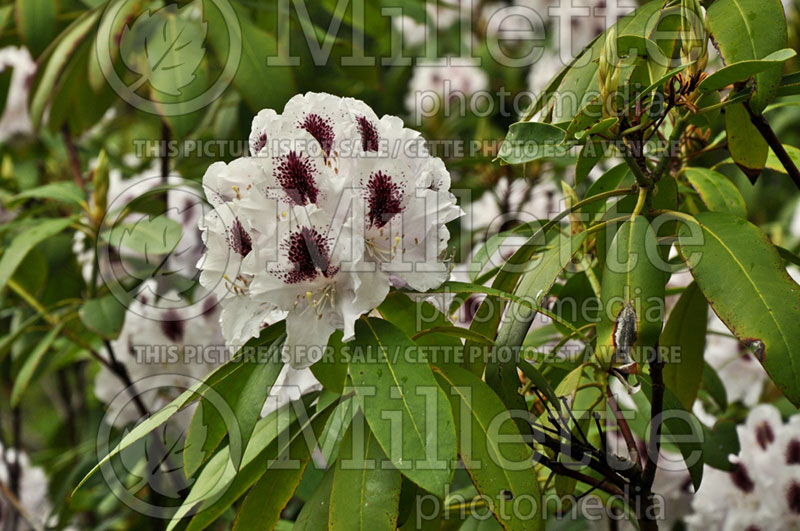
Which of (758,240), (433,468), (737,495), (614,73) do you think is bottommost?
(737,495)

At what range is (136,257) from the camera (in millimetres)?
1552

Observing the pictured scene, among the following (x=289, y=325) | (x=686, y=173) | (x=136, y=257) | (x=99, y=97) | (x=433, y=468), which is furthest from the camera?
(x=99, y=97)

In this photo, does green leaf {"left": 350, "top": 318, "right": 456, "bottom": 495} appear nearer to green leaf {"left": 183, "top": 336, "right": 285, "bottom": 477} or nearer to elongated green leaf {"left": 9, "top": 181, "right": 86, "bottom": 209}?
green leaf {"left": 183, "top": 336, "right": 285, "bottom": 477}

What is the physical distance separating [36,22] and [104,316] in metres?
0.56

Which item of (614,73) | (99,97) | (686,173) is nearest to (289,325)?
(614,73)

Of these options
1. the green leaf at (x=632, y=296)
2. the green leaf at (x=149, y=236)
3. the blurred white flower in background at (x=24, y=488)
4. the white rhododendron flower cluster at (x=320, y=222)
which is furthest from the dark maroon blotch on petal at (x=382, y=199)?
the blurred white flower in background at (x=24, y=488)

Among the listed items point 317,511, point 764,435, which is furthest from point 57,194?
point 764,435

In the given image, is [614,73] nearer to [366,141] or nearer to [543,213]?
[366,141]

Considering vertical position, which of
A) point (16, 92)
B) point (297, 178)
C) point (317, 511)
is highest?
point (16, 92)

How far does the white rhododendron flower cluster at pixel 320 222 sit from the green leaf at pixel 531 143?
9 cm

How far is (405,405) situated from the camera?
0.75 meters

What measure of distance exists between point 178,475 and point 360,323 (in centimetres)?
64

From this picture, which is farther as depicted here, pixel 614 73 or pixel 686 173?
pixel 686 173

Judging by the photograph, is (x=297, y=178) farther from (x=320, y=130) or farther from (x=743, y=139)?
(x=743, y=139)
